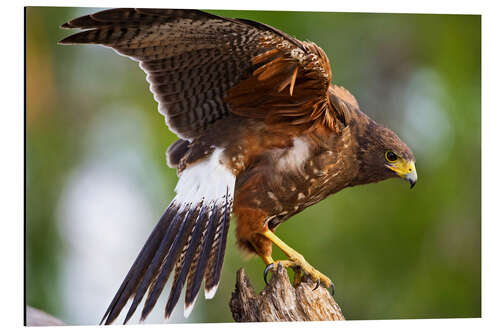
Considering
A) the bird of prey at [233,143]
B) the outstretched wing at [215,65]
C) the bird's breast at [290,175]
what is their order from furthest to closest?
the bird's breast at [290,175]
the bird of prey at [233,143]
the outstretched wing at [215,65]

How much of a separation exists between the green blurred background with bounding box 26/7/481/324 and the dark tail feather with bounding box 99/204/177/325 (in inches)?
7.7

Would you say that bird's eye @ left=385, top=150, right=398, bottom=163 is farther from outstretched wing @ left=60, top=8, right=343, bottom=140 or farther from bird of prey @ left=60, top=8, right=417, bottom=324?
outstretched wing @ left=60, top=8, right=343, bottom=140

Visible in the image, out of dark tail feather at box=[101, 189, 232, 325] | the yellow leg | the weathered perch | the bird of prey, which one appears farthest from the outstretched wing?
the weathered perch

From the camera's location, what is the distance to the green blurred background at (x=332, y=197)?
3.46 m

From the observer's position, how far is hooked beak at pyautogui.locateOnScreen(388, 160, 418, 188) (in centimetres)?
350

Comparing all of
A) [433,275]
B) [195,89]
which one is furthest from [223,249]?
[433,275]

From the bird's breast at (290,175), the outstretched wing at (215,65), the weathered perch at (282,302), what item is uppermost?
the outstretched wing at (215,65)

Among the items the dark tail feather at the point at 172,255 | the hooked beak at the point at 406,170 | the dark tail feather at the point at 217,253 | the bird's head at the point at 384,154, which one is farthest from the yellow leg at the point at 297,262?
the hooked beak at the point at 406,170

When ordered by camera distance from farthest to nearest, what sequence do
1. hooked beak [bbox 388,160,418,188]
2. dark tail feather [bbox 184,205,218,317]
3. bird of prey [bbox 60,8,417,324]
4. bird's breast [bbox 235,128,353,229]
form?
1. hooked beak [bbox 388,160,418,188]
2. bird's breast [bbox 235,128,353,229]
3. dark tail feather [bbox 184,205,218,317]
4. bird of prey [bbox 60,8,417,324]

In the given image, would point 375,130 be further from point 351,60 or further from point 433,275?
point 433,275

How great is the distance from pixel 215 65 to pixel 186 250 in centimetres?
93

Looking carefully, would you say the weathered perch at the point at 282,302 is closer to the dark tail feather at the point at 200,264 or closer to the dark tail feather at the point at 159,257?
the dark tail feather at the point at 200,264

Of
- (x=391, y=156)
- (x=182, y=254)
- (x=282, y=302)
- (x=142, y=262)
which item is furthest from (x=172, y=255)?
(x=391, y=156)

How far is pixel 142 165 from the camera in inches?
146
